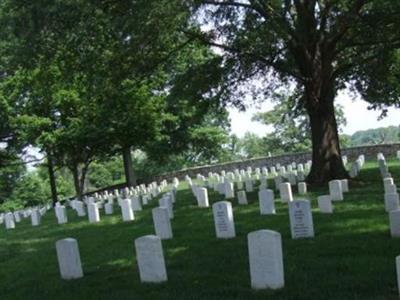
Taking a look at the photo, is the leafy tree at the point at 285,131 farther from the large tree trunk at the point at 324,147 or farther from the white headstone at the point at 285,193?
the white headstone at the point at 285,193

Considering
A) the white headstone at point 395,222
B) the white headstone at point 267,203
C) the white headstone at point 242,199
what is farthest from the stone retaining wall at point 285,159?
the white headstone at point 395,222

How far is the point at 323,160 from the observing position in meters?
20.1

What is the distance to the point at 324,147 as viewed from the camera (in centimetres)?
2011

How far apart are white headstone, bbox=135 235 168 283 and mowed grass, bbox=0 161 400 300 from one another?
6.4 inches

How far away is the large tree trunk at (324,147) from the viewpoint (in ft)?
65.1

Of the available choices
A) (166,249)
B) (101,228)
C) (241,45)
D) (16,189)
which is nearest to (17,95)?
(241,45)

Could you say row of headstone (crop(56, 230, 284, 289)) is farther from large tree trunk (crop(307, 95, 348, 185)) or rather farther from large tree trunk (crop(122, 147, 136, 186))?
large tree trunk (crop(122, 147, 136, 186))

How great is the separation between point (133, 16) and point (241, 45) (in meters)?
4.95

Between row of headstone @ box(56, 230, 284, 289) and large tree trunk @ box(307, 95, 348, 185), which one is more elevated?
large tree trunk @ box(307, 95, 348, 185)

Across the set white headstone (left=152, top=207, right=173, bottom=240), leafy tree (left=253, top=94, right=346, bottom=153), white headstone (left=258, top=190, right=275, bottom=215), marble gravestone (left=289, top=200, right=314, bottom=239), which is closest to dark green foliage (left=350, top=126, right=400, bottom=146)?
leafy tree (left=253, top=94, right=346, bottom=153)

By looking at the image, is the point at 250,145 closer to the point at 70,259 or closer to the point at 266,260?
the point at 70,259

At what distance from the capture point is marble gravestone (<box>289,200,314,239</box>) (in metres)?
9.93

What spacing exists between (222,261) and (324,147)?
39.3ft

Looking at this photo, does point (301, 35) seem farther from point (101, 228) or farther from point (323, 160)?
point (101, 228)
